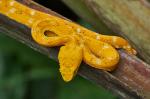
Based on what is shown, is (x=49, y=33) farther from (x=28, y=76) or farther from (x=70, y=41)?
(x=28, y=76)

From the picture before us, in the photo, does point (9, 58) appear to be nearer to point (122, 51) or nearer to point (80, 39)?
point (80, 39)

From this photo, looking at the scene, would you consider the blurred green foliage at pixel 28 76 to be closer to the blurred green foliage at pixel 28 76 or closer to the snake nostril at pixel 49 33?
the blurred green foliage at pixel 28 76

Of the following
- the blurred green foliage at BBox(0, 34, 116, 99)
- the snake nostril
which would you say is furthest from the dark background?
the snake nostril

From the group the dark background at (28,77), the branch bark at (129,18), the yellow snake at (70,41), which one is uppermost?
the branch bark at (129,18)

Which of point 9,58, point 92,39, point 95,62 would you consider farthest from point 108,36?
point 9,58

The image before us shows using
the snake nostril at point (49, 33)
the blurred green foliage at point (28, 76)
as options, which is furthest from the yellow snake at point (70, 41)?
the blurred green foliage at point (28, 76)

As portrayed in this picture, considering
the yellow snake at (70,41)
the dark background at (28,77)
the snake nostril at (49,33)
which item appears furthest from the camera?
the dark background at (28,77)

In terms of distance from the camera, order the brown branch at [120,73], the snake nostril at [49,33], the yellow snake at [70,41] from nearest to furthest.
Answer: the brown branch at [120,73], the yellow snake at [70,41], the snake nostril at [49,33]
